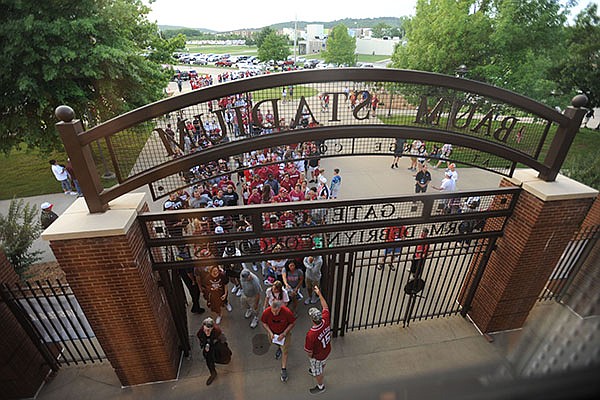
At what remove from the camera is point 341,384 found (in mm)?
5230

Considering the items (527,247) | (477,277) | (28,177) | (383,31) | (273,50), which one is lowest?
(383,31)

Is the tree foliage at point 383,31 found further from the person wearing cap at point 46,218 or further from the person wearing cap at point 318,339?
the person wearing cap at point 318,339

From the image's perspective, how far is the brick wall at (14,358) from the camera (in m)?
4.70

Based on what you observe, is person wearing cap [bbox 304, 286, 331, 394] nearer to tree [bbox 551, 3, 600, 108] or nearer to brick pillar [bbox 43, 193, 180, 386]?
brick pillar [bbox 43, 193, 180, 386]

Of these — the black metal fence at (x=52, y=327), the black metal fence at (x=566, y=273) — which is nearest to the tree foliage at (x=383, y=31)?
the black metal fence at (x=566, y=273)

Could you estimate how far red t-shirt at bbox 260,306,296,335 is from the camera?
4.97 metres

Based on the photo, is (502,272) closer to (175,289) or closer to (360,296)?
(360,296)

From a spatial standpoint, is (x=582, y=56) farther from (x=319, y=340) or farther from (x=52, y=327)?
(x=52, y=327)

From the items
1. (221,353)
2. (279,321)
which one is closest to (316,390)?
(279,321)

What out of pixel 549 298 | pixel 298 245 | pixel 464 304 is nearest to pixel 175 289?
pixel 298 245

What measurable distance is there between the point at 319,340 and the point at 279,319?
27.8 inches

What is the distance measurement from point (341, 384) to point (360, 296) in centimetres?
218

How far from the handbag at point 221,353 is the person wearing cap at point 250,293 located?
47.0 inches

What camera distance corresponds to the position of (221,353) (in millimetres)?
4980
